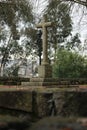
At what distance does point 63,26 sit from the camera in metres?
31.1

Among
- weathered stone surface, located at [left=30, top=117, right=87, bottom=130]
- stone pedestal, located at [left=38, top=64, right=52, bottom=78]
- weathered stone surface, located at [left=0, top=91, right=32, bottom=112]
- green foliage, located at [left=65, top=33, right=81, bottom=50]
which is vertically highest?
green foliage, located at [left=65, top=33, right=81, bottom=50]

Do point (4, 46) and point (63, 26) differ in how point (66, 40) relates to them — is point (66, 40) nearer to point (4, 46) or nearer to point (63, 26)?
point (63, 26)

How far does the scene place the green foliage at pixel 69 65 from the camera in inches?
1083

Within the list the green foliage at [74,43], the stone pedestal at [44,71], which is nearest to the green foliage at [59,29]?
the green foliage at [74,43]

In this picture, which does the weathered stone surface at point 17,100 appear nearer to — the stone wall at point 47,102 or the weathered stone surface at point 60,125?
the stone wall at point 47,102

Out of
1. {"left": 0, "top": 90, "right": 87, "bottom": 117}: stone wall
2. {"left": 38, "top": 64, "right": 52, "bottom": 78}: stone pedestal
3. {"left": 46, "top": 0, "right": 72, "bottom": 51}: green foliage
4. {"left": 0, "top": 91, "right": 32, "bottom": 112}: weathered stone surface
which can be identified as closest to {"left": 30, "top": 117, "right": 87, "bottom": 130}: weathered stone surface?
{"left": 0, "top": 90, "right": 87, "bottom": 117}: stone wall

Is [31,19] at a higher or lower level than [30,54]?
higher

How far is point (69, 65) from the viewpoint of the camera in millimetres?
28141

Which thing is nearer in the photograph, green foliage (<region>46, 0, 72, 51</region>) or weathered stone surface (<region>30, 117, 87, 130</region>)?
weathered stone surface (<region>30, 117, 87, 130</region>)

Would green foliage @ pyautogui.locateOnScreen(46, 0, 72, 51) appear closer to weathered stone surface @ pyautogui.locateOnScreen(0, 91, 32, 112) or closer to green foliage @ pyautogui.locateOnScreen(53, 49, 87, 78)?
green foliage @ pyautogui.locateOnScreen(53, 49, 87, 78)

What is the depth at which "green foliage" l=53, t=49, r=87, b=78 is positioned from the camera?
1083 inches

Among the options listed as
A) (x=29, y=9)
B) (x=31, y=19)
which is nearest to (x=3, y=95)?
(x=29, y=9)

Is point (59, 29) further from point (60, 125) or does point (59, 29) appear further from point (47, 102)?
point (60, 125)

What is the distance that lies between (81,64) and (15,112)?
24.7 meters
